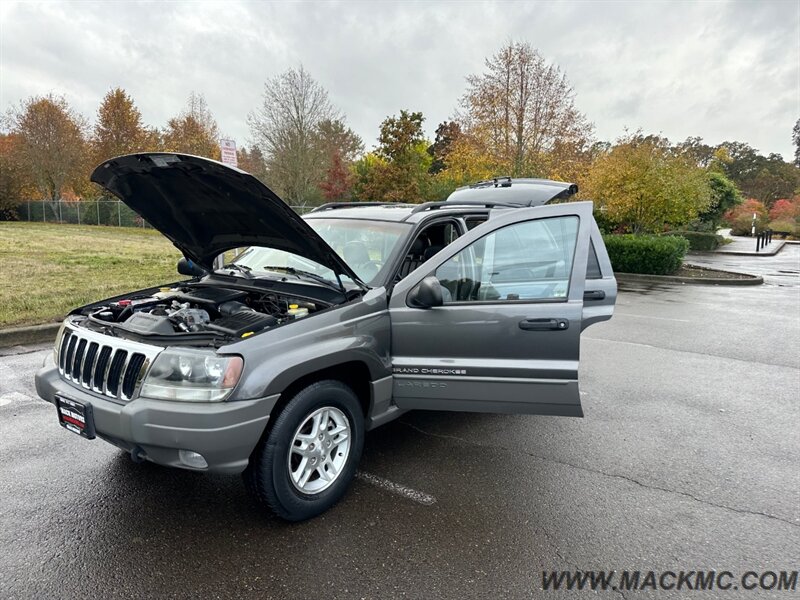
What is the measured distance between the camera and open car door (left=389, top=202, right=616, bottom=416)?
126 inches

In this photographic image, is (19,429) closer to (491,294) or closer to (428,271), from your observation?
(428,271)

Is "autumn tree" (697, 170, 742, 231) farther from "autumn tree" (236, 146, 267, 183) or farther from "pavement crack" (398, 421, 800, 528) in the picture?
"pavement crack" (398, 421, 800, 528)

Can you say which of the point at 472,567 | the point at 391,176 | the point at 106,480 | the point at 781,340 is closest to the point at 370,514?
the point at 472,567

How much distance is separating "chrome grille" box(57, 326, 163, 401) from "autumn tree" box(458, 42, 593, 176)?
54.7 feet

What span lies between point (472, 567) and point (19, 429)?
12.0ft

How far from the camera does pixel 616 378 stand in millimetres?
5543

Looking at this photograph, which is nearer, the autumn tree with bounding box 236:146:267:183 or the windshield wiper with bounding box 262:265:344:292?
the windshield wiper with bounding box 262:265:344:292

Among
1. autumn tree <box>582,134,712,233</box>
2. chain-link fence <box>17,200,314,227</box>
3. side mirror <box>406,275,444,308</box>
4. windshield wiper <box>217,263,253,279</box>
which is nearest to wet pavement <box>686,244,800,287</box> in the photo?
autumn tree <box>582,134,712,233</box>

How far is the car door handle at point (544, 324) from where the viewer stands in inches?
125

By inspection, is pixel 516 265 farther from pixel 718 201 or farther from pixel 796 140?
pixel 796 140

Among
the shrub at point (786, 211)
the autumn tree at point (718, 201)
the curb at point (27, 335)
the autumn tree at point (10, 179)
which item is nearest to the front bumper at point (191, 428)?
the curb at point (27, 335)

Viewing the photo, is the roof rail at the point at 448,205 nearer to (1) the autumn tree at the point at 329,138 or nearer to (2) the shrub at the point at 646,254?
(2) the shrub at the point at 646,254

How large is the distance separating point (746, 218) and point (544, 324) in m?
52.0

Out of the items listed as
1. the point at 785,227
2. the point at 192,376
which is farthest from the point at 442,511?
the point at 785,227
